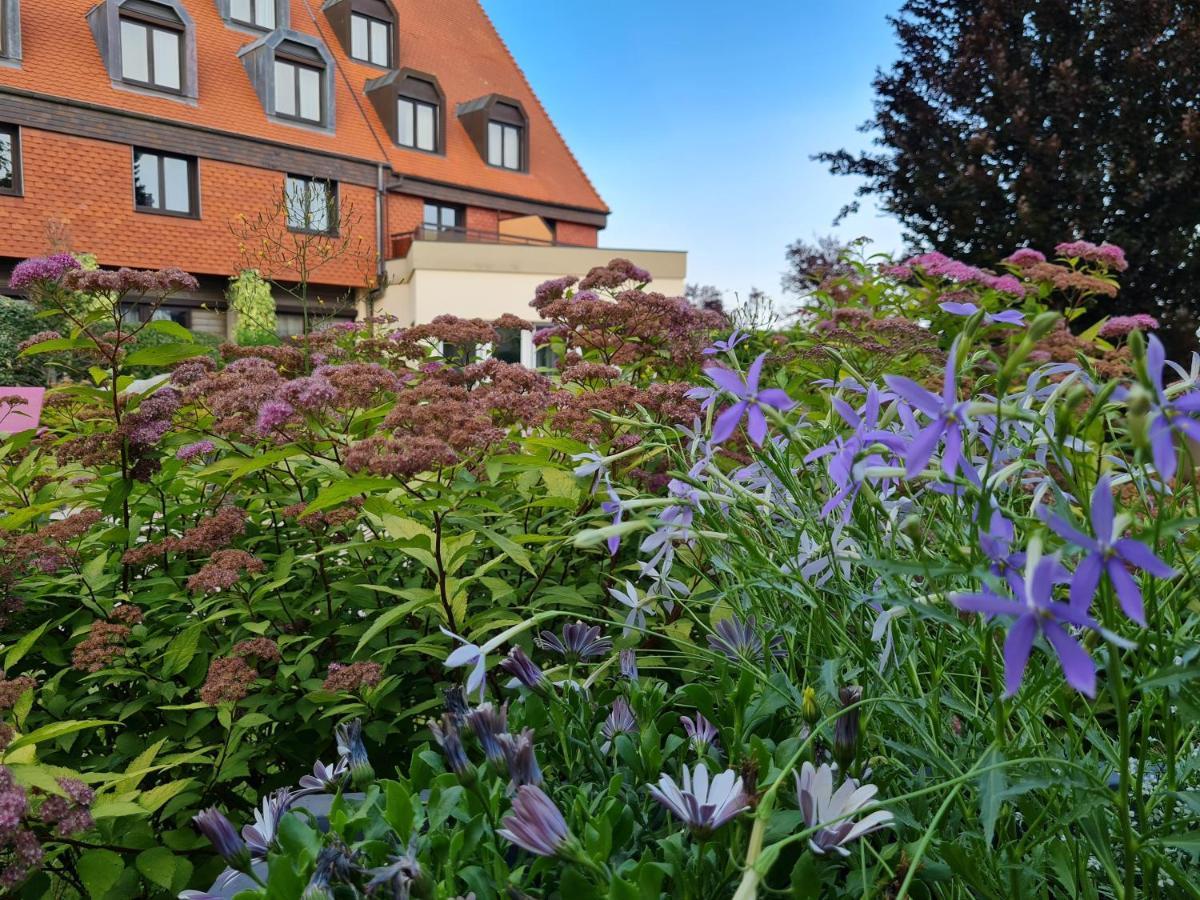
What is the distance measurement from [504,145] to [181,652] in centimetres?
1955

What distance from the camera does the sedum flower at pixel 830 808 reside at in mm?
732

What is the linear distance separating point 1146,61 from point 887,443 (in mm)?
9594

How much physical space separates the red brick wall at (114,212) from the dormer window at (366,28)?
3910 millimetres

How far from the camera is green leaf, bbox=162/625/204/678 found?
1.61m

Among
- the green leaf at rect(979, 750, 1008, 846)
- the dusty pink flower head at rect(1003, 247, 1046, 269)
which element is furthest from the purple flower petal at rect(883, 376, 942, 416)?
the dusty pink flower head at rect(1003, 247, 1046, 269)

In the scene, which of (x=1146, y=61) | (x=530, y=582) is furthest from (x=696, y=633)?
(x=1146, y=61)

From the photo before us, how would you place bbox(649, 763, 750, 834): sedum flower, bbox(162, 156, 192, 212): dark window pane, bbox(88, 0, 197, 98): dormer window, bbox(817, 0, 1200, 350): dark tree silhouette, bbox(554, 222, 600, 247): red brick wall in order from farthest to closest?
bbox(554, 222, 600, 247): red brick wall < bbox(162, 156, 192, 212): dark window pane < bbox(88, 0, 197, 98): dormer window < bbox(817, 0, 1200, 350): dark tree silhouette < bbox(649, 763, 750, 834): sedum flower

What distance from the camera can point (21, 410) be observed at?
2.41 meters

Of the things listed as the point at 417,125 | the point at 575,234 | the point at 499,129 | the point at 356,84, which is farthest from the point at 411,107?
the point at 575,234

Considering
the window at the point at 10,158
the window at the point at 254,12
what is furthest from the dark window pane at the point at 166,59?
the window at the point at 10,158

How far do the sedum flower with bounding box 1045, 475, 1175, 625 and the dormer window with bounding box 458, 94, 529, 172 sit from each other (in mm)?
20046

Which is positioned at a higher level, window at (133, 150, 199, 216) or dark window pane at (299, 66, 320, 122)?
dark window pane at (299, 66, 320, 122)

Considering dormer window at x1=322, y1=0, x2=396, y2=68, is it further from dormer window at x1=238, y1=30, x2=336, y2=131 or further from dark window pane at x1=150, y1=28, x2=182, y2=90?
dark window pane at x1=150, y1=28, x2=182, y2=90

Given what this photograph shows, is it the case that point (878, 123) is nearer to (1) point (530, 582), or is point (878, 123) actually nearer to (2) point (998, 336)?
(2) point (998, 336)
